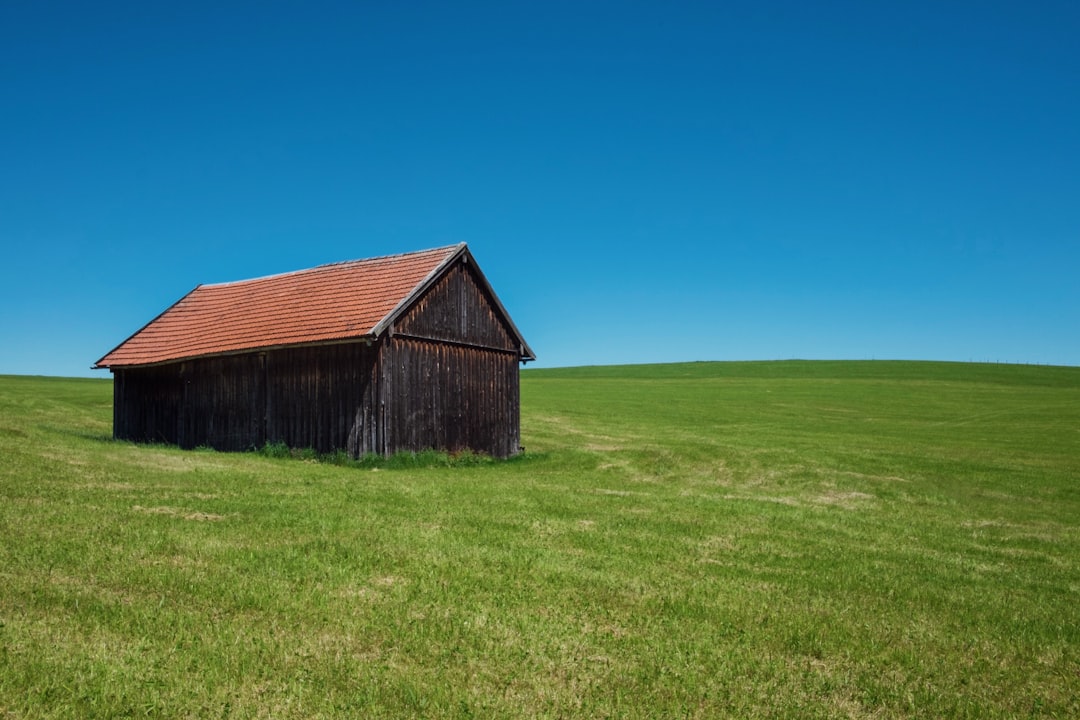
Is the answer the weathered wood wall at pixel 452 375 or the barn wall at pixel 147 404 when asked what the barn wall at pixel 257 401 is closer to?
the barn wall at pixel 147 404

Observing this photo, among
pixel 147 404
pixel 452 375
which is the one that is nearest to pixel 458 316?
pixel 452 375

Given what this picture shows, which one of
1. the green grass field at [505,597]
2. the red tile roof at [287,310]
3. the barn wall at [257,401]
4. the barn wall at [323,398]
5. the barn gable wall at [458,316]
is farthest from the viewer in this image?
the barn gable wall at [458,316]

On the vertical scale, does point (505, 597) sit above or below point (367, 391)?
below

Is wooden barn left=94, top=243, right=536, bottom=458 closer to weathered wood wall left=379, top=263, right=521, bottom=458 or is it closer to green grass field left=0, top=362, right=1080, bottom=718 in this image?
weathered wood wall left=379, top=263, right=521, bottom=458

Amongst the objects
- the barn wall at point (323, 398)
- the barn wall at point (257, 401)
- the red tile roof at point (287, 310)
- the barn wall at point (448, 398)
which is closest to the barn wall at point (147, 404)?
the barn wall at point (257, 401)

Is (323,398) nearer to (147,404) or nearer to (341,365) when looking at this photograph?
(341,365)

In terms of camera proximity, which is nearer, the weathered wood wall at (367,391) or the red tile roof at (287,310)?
the weathered wood wall at (367,391)

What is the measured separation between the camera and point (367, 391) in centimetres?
2305

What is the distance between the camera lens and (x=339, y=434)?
23.4 m

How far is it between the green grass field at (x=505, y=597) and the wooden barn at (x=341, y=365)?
3.75m

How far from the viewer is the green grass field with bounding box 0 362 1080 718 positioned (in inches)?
225

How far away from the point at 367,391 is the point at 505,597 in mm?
15827

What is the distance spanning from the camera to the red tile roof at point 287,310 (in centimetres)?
2402

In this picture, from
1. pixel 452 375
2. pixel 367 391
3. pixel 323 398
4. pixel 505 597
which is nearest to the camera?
pixel 505 597
